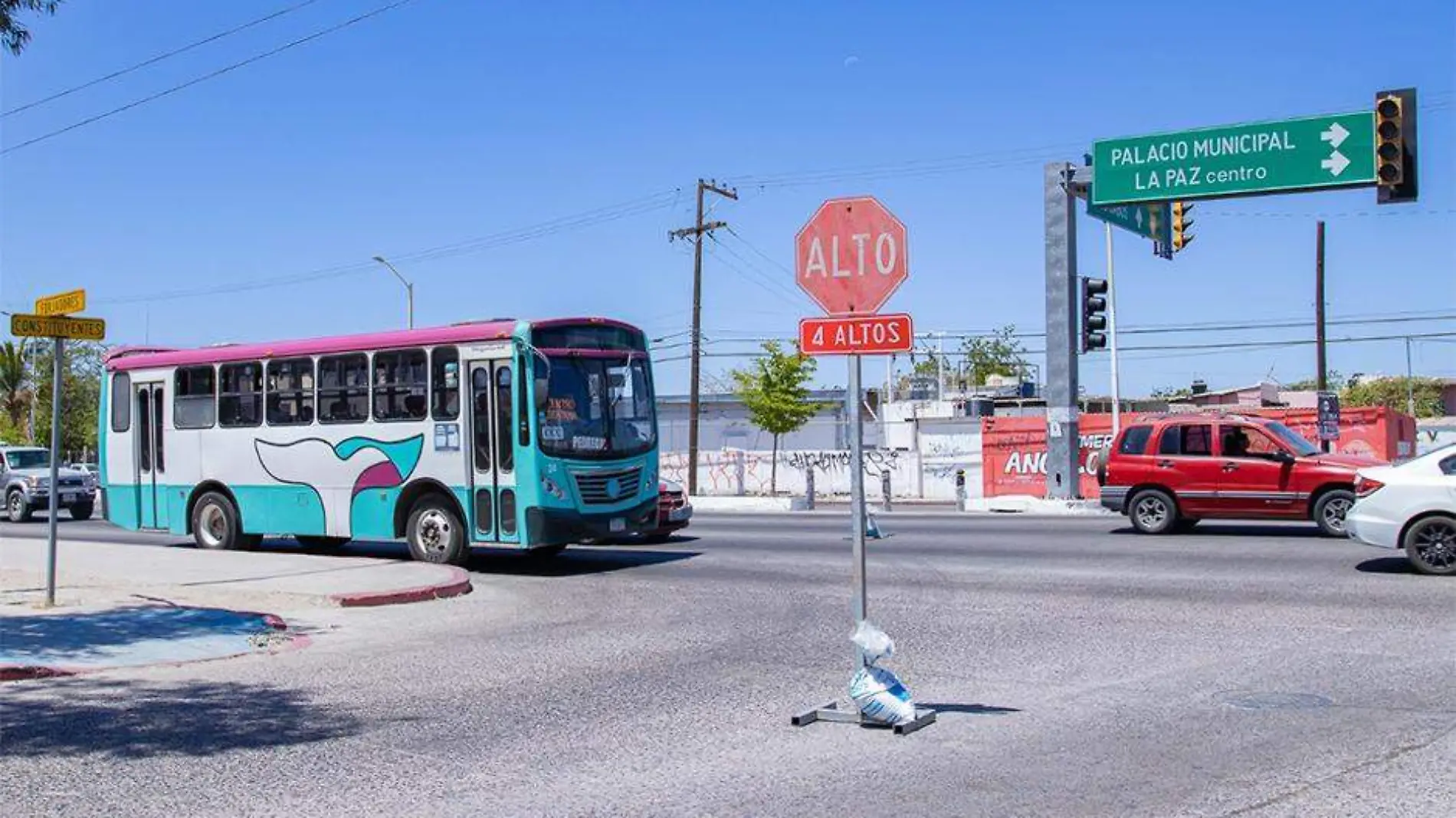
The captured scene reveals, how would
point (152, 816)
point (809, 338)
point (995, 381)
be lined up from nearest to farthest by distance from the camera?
point (152, 816)
point (809, 338)
point (995, 381)

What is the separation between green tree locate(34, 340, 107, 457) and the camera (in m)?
60.2

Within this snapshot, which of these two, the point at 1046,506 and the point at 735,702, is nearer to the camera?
the point at 735,702

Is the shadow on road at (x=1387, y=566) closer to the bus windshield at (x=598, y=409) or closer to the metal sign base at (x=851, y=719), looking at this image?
the bus windshield at (x=598, y=409)

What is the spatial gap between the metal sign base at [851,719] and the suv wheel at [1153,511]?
13.9 meters

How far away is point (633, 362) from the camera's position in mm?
17547

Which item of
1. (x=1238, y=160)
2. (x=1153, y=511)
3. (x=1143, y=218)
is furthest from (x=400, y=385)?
(x=1143, y=218)

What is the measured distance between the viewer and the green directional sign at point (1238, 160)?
21.1 metres

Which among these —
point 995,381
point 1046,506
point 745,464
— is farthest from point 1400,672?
point 995,381

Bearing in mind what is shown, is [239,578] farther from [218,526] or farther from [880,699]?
[880,699]

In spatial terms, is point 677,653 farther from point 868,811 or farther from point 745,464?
point 745,464

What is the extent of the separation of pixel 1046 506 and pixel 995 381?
43180 mm

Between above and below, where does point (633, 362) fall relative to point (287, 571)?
above

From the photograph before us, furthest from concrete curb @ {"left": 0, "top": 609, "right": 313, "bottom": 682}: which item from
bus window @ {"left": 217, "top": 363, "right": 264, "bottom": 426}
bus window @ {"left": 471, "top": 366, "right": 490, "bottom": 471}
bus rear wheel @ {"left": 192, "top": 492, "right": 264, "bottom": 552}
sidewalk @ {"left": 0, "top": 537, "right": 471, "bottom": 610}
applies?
bus rear wheel @ {"left": 192, "top": 492, "right": 264, "bottom": 552}

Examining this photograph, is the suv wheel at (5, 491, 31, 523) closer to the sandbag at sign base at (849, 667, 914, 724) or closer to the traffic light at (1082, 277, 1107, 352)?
the traffic light at (1082, 277, 1107, 352)
